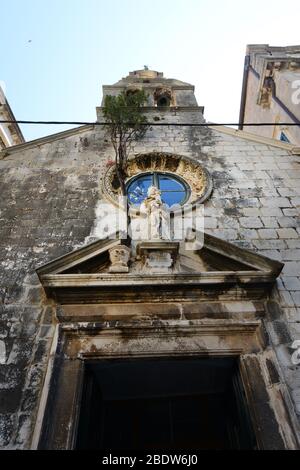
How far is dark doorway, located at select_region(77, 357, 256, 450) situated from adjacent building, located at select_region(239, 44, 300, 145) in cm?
740

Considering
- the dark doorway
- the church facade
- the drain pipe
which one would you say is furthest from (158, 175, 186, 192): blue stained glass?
the drain pipe

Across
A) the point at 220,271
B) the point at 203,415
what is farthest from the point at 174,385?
the point at 220,271

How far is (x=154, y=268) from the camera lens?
466 cm

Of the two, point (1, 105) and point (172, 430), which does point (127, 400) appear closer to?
point (172, 430)

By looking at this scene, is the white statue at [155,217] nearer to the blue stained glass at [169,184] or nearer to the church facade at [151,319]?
the church facade at [151,319]

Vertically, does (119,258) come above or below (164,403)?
above

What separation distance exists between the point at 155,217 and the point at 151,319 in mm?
1702

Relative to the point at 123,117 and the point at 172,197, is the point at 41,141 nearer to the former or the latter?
the point at 123,117

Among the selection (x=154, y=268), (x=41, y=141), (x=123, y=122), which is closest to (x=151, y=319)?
(x=154, y=268)

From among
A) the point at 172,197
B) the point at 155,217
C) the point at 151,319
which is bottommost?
the point at 151,319

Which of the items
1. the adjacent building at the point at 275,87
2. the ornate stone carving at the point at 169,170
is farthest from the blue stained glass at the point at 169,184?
the adjacent building at the point at 275,87

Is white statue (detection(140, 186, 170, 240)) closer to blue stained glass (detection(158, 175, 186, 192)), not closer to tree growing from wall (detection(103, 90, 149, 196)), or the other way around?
blue stained glass (detection(158, 175, 186, 192))

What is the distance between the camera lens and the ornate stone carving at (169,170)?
20.9 ft

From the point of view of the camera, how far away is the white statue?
16.7 ft
